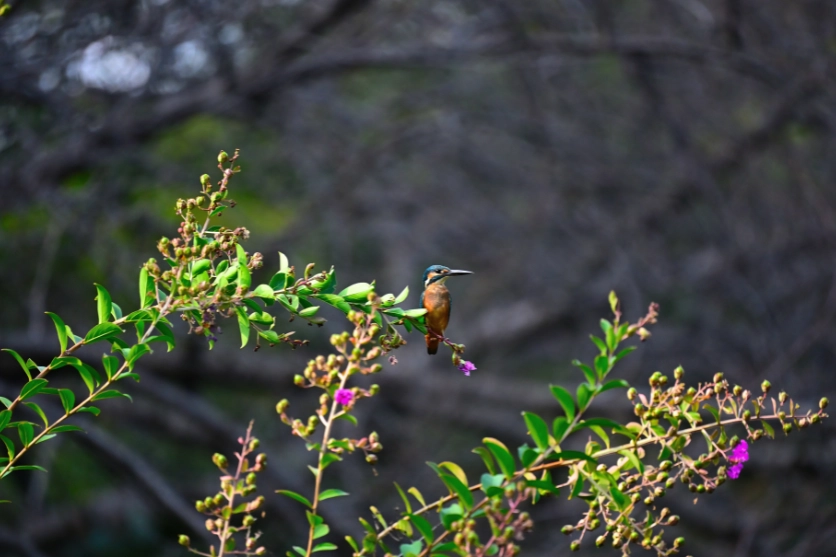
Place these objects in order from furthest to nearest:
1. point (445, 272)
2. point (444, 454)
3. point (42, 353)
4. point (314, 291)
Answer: point (444, 454) → point (42, 353) → point (445, 272) → point (314, 291)

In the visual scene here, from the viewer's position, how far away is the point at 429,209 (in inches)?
343

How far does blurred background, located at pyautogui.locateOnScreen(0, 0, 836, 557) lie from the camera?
197 inches

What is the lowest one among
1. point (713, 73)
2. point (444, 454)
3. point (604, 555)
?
point (444, 454)

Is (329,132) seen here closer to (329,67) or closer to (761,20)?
(329,67)

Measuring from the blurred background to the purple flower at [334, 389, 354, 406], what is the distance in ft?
11.6

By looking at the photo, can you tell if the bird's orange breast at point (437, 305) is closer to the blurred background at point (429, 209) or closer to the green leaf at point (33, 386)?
the green leaf at point (33, 386)

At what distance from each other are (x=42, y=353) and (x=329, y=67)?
2.48 metres

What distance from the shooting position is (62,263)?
589 centimetres

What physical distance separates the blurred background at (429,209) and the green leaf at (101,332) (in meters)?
3.28

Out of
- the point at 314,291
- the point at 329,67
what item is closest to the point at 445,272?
the point at 314,291

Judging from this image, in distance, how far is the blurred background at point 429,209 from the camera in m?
5.00

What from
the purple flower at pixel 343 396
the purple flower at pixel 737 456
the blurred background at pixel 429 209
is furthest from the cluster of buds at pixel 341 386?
the blurred background at pixel 429 209

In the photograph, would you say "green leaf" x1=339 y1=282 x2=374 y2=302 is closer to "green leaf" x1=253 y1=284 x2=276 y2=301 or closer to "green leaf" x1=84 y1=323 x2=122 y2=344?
"green leaf" x1=253 y1=284 x2=276 y2=301

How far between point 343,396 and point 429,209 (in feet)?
24.5
